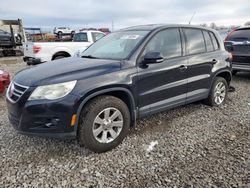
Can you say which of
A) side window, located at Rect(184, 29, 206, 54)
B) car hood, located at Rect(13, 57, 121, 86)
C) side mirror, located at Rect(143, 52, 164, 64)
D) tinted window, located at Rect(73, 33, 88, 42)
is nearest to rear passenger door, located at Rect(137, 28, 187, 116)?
side mirror, located at Rect(143, 52, 164, 64)

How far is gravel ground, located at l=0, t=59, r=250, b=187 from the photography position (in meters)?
2.76

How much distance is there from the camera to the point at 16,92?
10.5ft

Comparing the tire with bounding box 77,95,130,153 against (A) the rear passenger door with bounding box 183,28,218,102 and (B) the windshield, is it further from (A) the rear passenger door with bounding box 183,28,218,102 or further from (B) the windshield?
(A) the rear passenger door with bounding box 183,28,218,102

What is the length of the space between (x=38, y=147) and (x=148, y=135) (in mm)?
1691

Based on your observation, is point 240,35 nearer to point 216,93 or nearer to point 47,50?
point 216,93

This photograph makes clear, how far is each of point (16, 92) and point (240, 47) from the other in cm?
664

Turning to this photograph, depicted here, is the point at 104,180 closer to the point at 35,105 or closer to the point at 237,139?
the point at 35,105

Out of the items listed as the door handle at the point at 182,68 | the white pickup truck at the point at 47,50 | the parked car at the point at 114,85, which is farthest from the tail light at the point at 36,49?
the door handle at the point at 182,68

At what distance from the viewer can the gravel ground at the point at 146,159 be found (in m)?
2.76

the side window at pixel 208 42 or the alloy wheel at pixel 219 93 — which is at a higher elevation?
the side window at pixel 208 42

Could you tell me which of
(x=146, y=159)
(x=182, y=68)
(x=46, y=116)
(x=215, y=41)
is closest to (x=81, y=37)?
(x=215, y=41)

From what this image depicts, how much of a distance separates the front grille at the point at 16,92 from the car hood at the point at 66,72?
0.19 ft

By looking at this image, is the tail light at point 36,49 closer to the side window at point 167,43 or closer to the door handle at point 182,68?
the side window at point 167,43

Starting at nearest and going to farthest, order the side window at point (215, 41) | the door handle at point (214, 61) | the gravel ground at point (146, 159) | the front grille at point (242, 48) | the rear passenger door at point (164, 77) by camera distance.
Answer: the gravel ground at point (146, 159) < the rear passenger door at point (164, 77) < the door handle at point (214, 61) < the side window at point (215, 41) < the front grille at point (242, 48)
